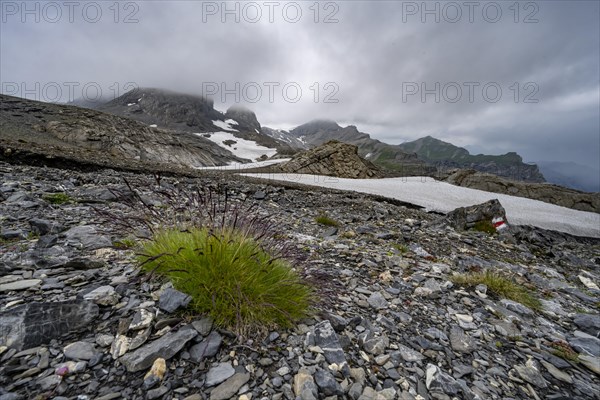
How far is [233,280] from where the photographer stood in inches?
98.5

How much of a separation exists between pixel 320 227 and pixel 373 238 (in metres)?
1.66

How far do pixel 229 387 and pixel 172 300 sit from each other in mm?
940

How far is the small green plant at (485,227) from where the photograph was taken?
1030cm

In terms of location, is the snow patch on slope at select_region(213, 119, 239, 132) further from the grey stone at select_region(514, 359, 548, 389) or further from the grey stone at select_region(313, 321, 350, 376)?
the grey stone at select_region(514, 359, 548, 389)

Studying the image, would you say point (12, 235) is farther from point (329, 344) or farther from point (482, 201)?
point (482, 201)

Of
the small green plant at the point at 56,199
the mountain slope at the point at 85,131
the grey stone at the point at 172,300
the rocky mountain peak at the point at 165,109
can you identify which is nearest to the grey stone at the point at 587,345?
the grey stone at the point at 172,300

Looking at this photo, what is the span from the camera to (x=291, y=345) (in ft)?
7.76

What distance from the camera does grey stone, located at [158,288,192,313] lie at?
7.73 feet

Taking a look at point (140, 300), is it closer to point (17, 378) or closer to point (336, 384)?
point (17, 378)

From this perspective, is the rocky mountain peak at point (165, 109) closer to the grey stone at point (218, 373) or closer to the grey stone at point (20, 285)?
the grey stone at point (20, 285)

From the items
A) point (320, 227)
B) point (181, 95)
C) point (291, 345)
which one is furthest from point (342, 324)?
point (181, 95)

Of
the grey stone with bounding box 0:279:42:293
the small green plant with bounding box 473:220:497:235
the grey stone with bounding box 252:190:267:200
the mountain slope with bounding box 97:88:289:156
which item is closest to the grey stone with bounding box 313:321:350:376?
the grey stone with bounding box 0:279:42:293

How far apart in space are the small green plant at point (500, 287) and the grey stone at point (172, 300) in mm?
4183

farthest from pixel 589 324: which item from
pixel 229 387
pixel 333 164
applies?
pixel 333 164
